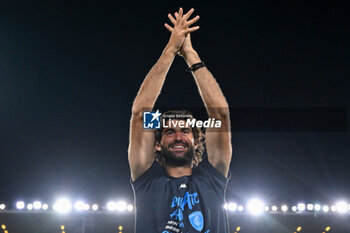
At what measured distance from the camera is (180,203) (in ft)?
16.2

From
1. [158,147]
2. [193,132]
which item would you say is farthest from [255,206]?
[158,147]

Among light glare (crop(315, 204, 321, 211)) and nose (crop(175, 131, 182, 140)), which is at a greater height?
light glare (crop(315, 204, 321, 211))

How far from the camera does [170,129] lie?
5.36 meters

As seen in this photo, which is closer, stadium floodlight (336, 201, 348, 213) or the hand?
the hand

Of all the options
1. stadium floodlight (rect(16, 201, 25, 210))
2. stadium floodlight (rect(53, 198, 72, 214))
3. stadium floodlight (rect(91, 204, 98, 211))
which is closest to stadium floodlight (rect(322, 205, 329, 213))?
stadium floodlight (rect(91, 204, 98, 211))

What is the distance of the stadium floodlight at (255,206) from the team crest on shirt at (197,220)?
19531mm

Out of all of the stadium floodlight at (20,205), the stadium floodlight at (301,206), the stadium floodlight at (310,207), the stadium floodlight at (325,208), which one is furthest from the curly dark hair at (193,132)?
the stadium floodlight at (20,205)

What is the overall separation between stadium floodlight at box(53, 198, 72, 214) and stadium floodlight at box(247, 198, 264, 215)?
10.1 metres

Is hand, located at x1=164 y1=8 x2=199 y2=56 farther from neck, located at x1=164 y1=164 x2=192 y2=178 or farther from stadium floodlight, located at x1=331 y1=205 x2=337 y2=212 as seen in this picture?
stadium floodlight, located at x1=331 y1=205 x2=337 y2=212

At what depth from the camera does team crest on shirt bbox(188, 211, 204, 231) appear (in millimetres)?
4836

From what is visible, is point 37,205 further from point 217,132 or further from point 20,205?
point 217,132

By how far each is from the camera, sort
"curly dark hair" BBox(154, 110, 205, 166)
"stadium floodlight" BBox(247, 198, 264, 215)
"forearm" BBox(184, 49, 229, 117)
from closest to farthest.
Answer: "forearm" BBox(184, 49, 229, 117)
"curly dark hair" BBox(154, 110, 205, 166)
"stadium floodlight" BBox(247, 198, 264, 215)

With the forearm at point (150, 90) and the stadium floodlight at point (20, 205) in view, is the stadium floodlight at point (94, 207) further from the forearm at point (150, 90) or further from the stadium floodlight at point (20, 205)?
the forearm at point (150, 90)

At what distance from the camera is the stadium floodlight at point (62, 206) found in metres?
24.0
